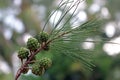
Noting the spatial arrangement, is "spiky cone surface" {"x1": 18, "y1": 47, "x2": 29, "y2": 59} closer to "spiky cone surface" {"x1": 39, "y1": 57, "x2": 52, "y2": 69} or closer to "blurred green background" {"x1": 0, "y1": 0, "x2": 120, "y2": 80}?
"spiky cone surface" {"x1": 39, "y1": 57, "x2": 52, "y2": 69}

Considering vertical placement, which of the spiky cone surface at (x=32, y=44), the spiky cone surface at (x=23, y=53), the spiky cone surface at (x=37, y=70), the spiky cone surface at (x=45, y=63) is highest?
the spiky cone surface at (x=32, y=44)

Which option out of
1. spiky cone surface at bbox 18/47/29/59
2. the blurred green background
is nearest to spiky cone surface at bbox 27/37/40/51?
spiky cone surface at bbox 18/47/29/59

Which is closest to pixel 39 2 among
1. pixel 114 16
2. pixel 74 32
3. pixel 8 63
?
pixel 114 16

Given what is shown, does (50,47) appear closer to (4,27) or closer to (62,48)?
(62,48)

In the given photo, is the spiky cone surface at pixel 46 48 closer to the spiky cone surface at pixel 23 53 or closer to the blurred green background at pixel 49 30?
the spiky cone surface at pixel 23 53

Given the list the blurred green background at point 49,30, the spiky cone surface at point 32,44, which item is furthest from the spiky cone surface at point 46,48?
Answer: the blurred green background at point 49,30

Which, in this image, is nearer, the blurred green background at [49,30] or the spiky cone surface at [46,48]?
the spiky cone surface at [46,48]
